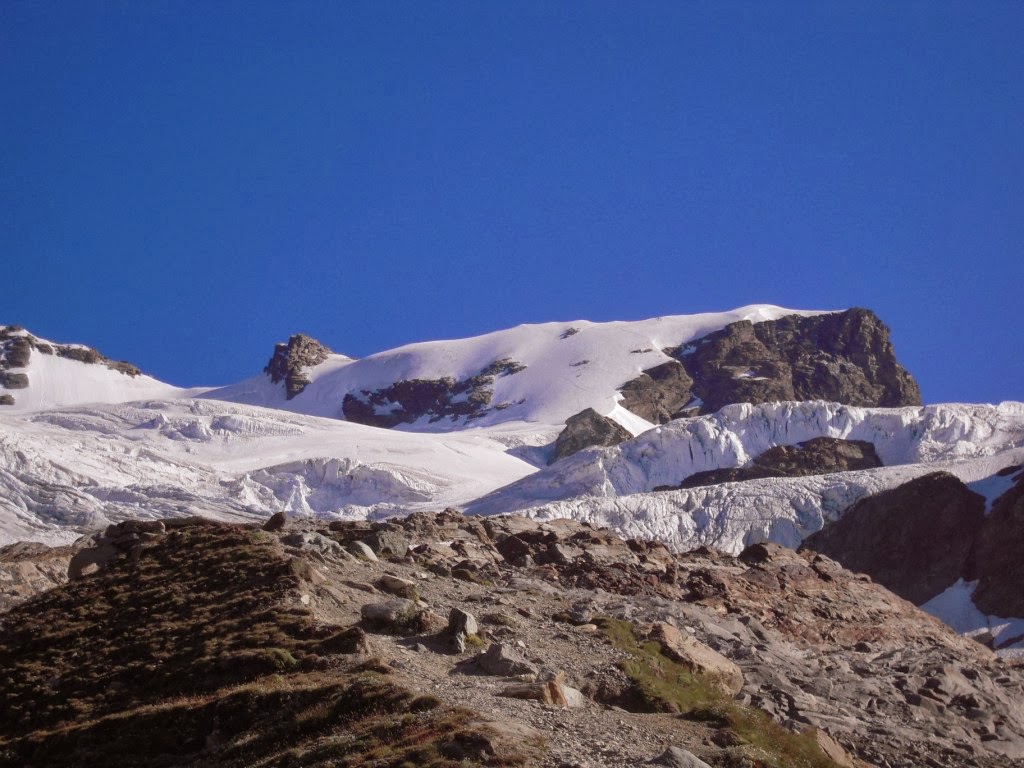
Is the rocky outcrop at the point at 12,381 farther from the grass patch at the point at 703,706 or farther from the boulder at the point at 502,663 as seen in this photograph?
the boulder at the point at 502,663

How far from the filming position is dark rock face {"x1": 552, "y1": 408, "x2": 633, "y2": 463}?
158m

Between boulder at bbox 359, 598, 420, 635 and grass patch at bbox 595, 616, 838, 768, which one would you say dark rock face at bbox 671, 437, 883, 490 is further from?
boulder at bbox 359, 598, 420, 635

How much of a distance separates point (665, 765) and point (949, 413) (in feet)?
358

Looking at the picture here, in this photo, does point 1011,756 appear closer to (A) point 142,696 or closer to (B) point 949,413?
(A) point 142,696

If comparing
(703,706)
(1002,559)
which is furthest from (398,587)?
(1002,559)

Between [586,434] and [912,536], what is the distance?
3357 inches

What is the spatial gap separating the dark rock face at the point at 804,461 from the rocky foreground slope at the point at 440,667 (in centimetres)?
7525

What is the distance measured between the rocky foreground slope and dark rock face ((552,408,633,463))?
121 m

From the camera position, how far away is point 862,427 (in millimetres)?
122750

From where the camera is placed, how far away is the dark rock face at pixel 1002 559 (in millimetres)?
65562

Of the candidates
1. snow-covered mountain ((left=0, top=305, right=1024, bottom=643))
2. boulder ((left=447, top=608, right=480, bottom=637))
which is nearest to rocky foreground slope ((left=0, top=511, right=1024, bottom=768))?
boulder ((left=447, top=608, right=480, bottom=637))

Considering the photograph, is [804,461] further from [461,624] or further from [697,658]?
[461,624]

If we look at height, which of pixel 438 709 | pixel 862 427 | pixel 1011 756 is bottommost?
pixel 1011 756

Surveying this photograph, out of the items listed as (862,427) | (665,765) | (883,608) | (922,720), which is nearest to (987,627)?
(883,608)
